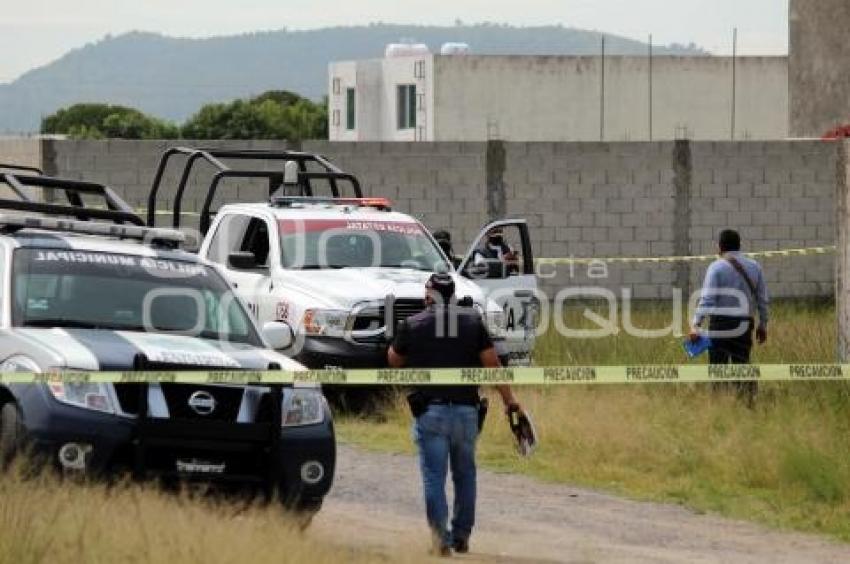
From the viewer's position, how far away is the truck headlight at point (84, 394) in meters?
12.4

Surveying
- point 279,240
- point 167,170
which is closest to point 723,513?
point 279,240

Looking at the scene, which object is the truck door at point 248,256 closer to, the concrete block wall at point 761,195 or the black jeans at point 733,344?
the black jeans at point 733,344

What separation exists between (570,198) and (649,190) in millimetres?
1509

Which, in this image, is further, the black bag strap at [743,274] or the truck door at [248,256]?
the truck door at [248,256]

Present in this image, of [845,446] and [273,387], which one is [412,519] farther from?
[845,446]

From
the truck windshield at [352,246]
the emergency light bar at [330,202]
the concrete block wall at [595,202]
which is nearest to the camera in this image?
the truck windshield at [352,246]

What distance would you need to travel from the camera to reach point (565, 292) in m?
36.3

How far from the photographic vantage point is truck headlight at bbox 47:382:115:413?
488 inches

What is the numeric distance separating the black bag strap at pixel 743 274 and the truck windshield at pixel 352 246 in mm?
2693

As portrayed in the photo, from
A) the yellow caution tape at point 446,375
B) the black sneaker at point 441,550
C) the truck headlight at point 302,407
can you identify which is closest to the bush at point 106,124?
the yellow caution tape at point 446,375

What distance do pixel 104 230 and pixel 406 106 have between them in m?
87.1

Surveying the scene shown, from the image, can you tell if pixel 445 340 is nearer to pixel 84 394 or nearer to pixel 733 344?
pixel 84 394

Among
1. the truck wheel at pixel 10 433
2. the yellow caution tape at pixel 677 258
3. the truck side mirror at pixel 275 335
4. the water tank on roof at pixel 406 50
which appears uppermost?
the water tank on roof at pixel 406 50

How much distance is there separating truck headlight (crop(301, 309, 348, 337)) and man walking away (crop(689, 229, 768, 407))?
118 inches
